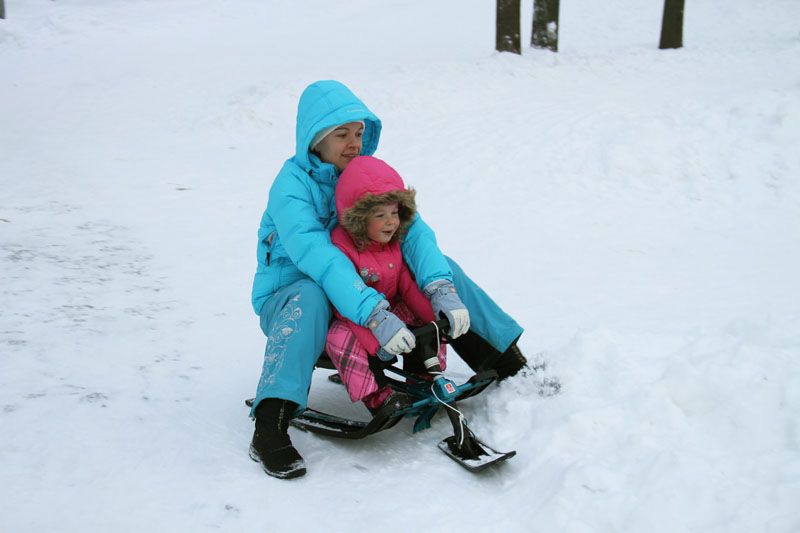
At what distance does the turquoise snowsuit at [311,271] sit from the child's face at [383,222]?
0.55 ft

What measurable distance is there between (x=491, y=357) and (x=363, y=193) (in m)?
0.92

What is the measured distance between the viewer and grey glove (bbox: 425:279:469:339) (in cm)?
294

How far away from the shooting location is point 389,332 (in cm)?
279

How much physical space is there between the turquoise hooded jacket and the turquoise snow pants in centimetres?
8

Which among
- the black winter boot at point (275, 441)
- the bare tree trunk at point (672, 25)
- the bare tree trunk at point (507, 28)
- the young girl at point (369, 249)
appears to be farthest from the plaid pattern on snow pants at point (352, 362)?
the bare tree trunk at point (672, 25)

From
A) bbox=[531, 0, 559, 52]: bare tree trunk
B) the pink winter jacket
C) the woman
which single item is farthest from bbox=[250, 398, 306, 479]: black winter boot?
bbox=[531, 0, 559, 52]: bare tree trunk

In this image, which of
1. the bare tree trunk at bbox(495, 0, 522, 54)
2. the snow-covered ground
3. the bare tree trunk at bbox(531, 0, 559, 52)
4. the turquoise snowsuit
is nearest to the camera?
the snow-covered ground

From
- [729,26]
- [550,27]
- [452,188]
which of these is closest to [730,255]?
[452,188]

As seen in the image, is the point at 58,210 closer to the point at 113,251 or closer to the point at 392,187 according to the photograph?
the point at 113,251

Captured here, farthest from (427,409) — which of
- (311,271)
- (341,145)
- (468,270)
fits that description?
(468,270)

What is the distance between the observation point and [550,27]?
38.0 ft

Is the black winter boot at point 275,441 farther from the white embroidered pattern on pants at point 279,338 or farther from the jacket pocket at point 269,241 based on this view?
the jacket pocket at point 269,241

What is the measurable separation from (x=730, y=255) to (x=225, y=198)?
452 cm

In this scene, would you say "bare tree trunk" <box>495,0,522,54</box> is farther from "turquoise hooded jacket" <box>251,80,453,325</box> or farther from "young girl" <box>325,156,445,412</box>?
"young girl" <box>325,156,445,412</box>
